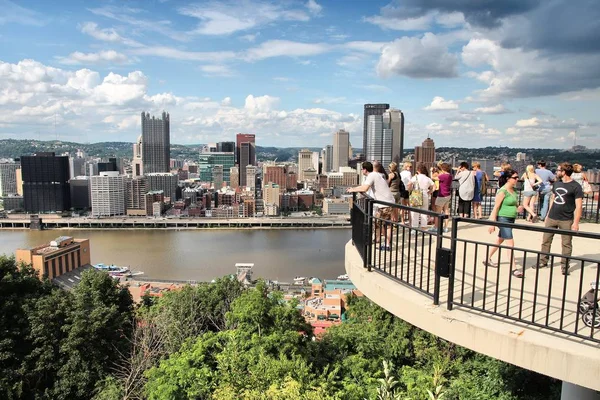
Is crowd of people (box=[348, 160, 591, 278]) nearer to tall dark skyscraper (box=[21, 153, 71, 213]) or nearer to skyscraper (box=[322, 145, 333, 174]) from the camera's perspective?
tall dark skyscraper (box=[21, 153, 71, 213])

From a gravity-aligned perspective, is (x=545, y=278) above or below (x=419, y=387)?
above

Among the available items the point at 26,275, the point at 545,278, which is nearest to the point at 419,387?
the point at 545,278

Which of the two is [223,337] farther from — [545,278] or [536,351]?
[536,351]

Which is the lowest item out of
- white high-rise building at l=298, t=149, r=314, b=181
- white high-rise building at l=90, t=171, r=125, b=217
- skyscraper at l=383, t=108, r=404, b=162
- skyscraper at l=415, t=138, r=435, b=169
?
white high-rise building at l=90, t=171, r=125, b=217

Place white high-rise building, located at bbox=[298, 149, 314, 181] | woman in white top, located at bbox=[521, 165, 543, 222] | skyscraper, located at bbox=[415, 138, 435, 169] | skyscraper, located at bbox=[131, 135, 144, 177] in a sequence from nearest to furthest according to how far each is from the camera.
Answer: woman in white top, located at bbox=[521, 165, 543, 222] → skyscraper, located at bbox=[415, 138, 435, 169] → skyscraper, located at bbox=[131, 135, 144, 177] → white high-rise building, located at bbox=[298, 149, 314, 181]

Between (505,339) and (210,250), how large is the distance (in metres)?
39.0

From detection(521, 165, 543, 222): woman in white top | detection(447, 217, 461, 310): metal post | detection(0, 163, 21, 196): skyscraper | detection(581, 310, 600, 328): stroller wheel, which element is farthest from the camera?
detection(0, 163, 21, 196): skyscraper

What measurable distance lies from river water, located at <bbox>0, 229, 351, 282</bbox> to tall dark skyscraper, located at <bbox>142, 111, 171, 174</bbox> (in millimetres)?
58004

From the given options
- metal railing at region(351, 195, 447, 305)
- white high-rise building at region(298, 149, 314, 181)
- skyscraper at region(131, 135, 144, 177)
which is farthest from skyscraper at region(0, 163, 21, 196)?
metal railing at region(351, 195, 447, 305)

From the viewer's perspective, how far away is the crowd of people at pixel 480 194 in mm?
3611

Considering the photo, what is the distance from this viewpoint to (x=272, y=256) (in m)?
37.4

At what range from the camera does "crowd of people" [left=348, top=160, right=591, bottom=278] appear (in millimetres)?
3611

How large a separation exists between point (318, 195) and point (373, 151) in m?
34.4

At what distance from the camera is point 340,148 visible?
125188mm
